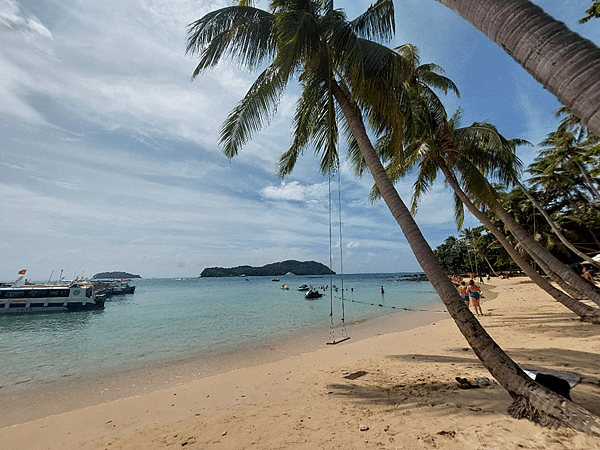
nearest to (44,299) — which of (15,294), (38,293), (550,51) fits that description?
(38,293)

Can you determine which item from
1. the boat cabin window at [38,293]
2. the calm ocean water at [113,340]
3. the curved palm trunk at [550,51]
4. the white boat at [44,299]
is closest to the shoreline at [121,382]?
the calm ocean water at [113,340]

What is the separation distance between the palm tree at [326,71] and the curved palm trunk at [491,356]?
20mm

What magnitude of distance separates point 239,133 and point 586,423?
705cm

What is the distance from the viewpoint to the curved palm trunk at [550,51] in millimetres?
1775

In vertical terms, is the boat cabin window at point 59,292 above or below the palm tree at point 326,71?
below

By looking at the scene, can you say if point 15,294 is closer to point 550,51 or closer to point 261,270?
point 550,51

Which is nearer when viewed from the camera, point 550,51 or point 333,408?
point 550,51

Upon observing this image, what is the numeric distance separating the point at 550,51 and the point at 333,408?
4.71m

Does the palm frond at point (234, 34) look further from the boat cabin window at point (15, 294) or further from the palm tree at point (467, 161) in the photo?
the boat cabin window at point (15, 294)

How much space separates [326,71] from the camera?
235 inches

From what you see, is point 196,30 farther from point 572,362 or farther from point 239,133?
point 572,362

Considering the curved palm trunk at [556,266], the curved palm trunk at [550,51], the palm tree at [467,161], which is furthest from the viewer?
the palm tree at [467,161]

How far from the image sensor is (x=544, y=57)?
1929mm

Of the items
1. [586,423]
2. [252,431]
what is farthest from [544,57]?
[252,431]
